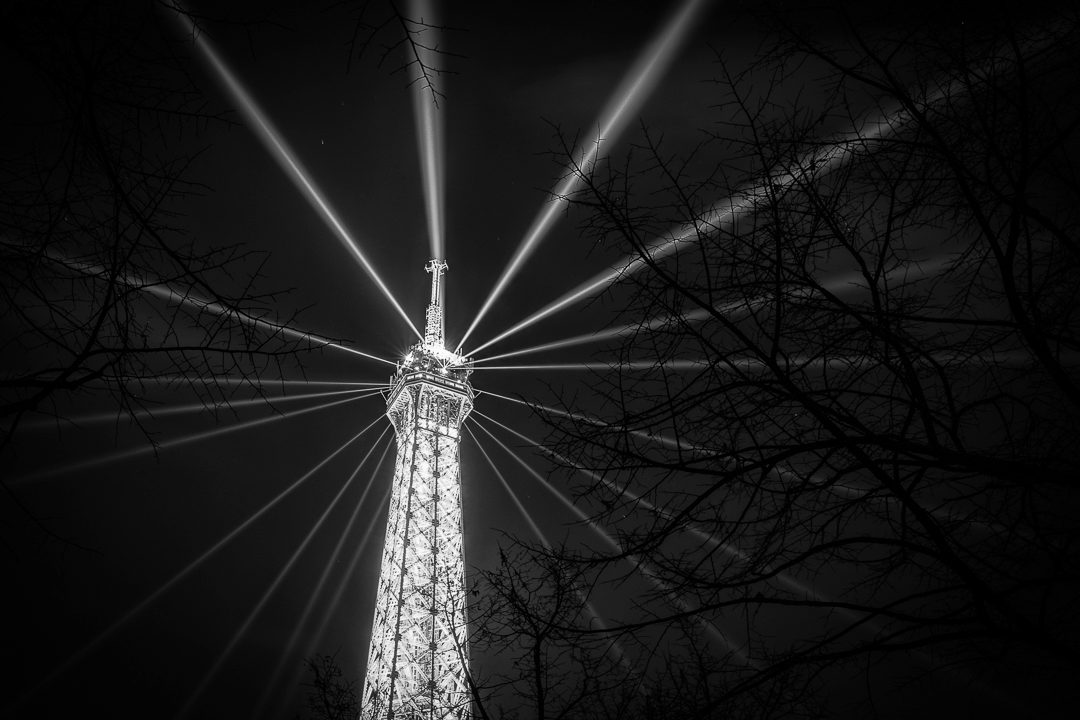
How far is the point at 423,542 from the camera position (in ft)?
79.8

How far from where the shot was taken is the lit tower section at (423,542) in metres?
20.2

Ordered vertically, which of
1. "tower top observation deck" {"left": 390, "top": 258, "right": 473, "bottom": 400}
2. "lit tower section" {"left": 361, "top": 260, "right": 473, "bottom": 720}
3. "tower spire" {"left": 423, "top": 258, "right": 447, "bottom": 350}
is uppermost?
"tower spire" {"left": 423, "top": 258, "right": 447, "bottom": 350}

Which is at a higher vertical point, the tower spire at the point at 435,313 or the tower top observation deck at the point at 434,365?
the tower spire at the point at 435,313

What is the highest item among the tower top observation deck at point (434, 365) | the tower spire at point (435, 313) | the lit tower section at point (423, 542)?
the tower spire at point (435, 313)

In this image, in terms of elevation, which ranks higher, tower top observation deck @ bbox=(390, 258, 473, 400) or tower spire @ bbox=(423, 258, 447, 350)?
tower spire @ bbox=(423, 258, 447, 350)

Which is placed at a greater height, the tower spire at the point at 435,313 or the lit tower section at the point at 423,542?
the tower spire at the point at 435,313

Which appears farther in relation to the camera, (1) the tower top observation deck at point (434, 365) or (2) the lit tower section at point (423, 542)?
(1) the tower top observation deck at point (434, 365)

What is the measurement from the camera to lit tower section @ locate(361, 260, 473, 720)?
20.2 m

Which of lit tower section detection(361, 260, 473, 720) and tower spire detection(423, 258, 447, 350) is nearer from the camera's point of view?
lit tower section detection(361, 260, 473, 720)

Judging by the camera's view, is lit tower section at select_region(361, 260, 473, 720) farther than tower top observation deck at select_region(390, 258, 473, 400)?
No

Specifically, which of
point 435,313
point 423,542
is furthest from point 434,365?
point 423,542

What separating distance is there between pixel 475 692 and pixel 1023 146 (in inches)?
169

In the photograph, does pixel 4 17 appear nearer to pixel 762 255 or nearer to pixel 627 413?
pixel 627 413

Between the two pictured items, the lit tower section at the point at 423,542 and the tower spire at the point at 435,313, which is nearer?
the lit tower section at the point at 423,542
